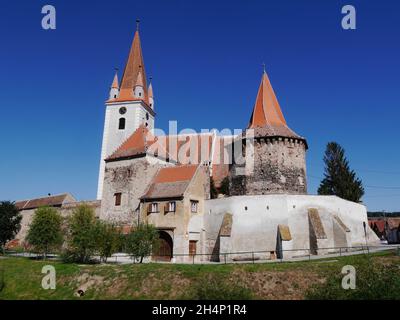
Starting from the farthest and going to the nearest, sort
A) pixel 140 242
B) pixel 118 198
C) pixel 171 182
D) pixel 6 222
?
1. pixel 6 222
2. pixel 118 198
3. pixel 171 182
4. pixel 140 242

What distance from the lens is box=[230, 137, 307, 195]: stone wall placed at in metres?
33.4

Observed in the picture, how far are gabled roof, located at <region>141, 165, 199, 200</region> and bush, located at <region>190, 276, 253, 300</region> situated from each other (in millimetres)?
11292

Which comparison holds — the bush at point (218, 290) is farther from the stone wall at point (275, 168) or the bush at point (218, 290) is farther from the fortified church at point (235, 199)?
the stone wall at point (275, 168)

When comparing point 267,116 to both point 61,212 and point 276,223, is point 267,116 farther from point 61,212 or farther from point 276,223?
point 61,212

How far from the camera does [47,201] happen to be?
4831 centimetres

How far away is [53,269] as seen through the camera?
24.3 m

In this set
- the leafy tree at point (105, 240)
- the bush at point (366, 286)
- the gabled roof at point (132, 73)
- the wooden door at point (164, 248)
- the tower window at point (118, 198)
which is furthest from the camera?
the gabled roof at point (132, 73)

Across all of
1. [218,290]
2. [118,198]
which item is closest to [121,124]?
[118,198]

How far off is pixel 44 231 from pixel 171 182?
1166 cm

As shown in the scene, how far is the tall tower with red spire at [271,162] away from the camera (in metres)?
33.5

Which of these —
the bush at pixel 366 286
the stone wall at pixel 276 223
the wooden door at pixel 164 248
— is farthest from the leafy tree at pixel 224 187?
the bush at pixel 366 286

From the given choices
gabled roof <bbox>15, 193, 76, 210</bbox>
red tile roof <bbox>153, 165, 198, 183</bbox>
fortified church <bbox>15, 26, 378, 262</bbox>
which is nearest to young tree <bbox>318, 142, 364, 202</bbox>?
fortified church <bbox>15, 26, 378, 262</bbox>

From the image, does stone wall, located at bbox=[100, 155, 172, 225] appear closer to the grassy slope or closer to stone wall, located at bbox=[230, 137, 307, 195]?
stone wall, located at bbox=[230, 137, 307, 195]

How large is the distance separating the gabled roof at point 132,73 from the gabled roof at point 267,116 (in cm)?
1857
